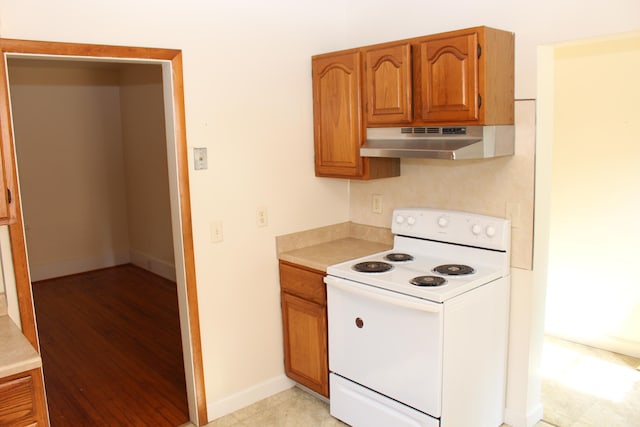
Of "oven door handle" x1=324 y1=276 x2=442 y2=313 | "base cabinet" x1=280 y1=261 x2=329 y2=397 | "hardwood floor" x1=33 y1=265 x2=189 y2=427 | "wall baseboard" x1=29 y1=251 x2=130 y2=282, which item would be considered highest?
"oven door handle" x1=324 y1=276 x2=442 y2=313

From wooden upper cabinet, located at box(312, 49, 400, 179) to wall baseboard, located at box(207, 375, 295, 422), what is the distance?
133 cm

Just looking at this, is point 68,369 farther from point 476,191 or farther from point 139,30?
point 476,191

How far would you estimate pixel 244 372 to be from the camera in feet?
10.5

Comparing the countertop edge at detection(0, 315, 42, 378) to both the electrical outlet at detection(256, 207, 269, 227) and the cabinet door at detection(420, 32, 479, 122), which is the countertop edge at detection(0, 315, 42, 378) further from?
the cabinet door at detection(420, 32, 479, 122)

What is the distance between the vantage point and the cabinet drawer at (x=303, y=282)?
300 centimetres

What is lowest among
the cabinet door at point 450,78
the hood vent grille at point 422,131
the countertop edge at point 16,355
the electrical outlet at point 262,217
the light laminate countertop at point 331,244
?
the countertop edge at point 16,355

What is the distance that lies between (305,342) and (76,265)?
422cm

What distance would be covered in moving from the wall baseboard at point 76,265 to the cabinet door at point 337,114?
4.20m

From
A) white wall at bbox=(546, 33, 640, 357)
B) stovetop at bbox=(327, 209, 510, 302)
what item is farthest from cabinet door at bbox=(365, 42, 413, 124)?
white wall at bbox=(546, 33, 640, 357)

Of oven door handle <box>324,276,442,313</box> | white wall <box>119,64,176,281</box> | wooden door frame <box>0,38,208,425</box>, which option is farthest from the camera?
white wall <box>119,64,176,281</box>

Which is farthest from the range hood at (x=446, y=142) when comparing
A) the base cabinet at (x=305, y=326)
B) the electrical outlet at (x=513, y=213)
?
the base cabinet at (x=305, y=326)

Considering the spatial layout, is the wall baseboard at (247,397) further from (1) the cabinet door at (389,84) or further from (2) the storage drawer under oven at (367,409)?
(1) the cabinet door at (389,84)

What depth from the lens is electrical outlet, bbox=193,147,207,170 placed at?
9.26 ft

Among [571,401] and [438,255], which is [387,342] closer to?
[438,255]
